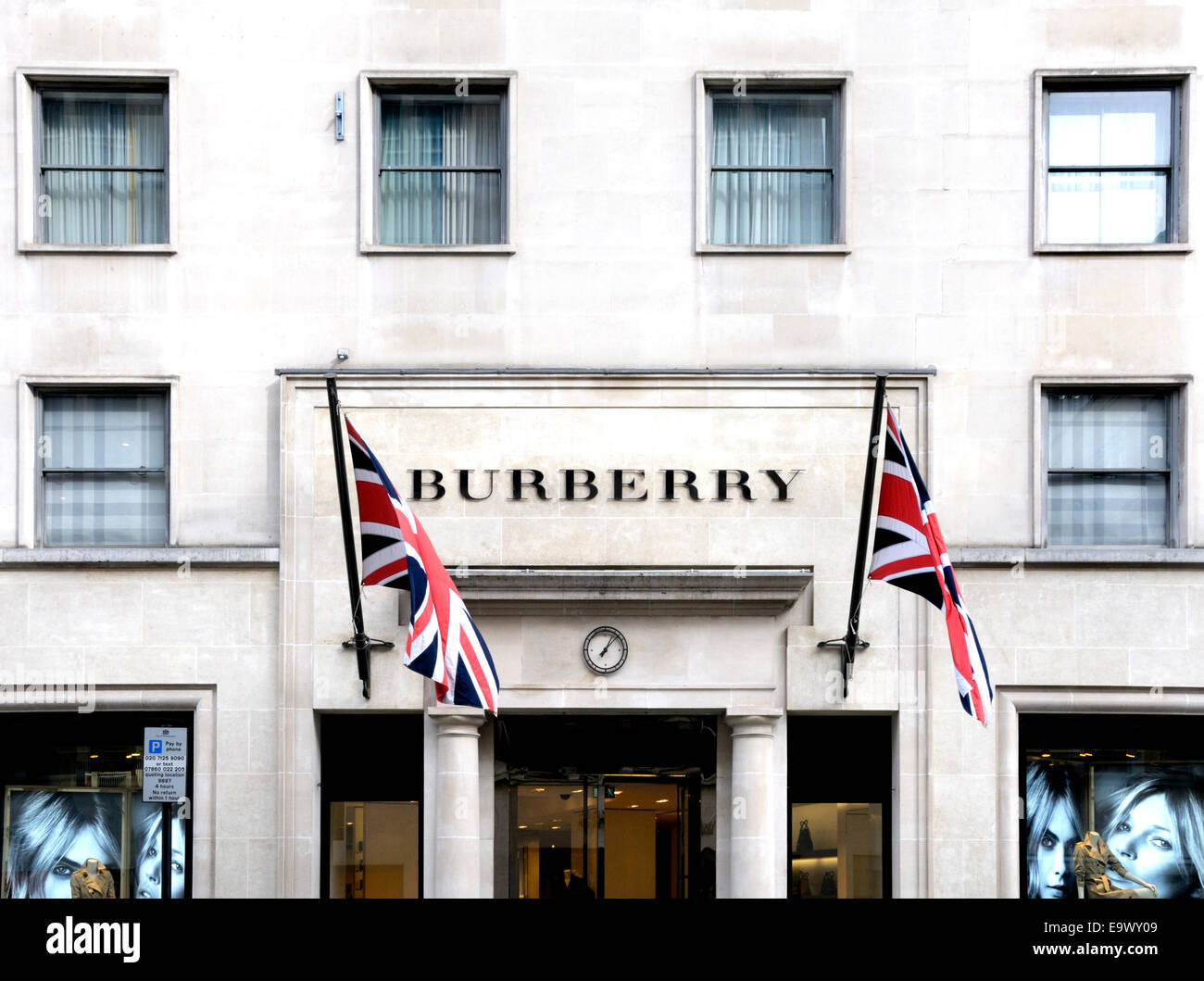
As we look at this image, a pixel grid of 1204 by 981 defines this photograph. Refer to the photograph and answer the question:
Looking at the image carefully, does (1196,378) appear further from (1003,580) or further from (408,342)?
(408,342)

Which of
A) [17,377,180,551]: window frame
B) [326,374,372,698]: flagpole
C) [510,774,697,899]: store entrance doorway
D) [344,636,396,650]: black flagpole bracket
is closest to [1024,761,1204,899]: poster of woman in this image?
[510,774,697,899]: store entrance doorway

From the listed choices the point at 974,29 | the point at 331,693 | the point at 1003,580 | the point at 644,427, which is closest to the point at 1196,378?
the point at 1003,580

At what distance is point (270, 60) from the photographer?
16.5 metres

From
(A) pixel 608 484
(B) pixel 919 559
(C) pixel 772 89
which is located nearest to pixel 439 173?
(C) pixel 772 89

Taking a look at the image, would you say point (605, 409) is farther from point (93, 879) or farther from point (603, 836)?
point (93, 879)

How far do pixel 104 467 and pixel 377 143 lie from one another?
→ 5028mm

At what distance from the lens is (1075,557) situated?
15938mm

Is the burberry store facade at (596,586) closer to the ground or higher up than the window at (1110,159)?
closer to the ground

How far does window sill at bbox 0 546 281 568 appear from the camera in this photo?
16.0 m

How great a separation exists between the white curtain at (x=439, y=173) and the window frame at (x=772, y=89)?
95.0 inches

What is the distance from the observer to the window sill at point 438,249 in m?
16.3

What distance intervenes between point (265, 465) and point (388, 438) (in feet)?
4.86

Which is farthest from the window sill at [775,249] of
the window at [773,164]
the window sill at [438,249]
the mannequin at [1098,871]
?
the mannequin at [1098,871]

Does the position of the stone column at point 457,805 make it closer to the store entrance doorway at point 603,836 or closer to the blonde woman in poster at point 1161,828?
the store entrance doorway at point 603,836
